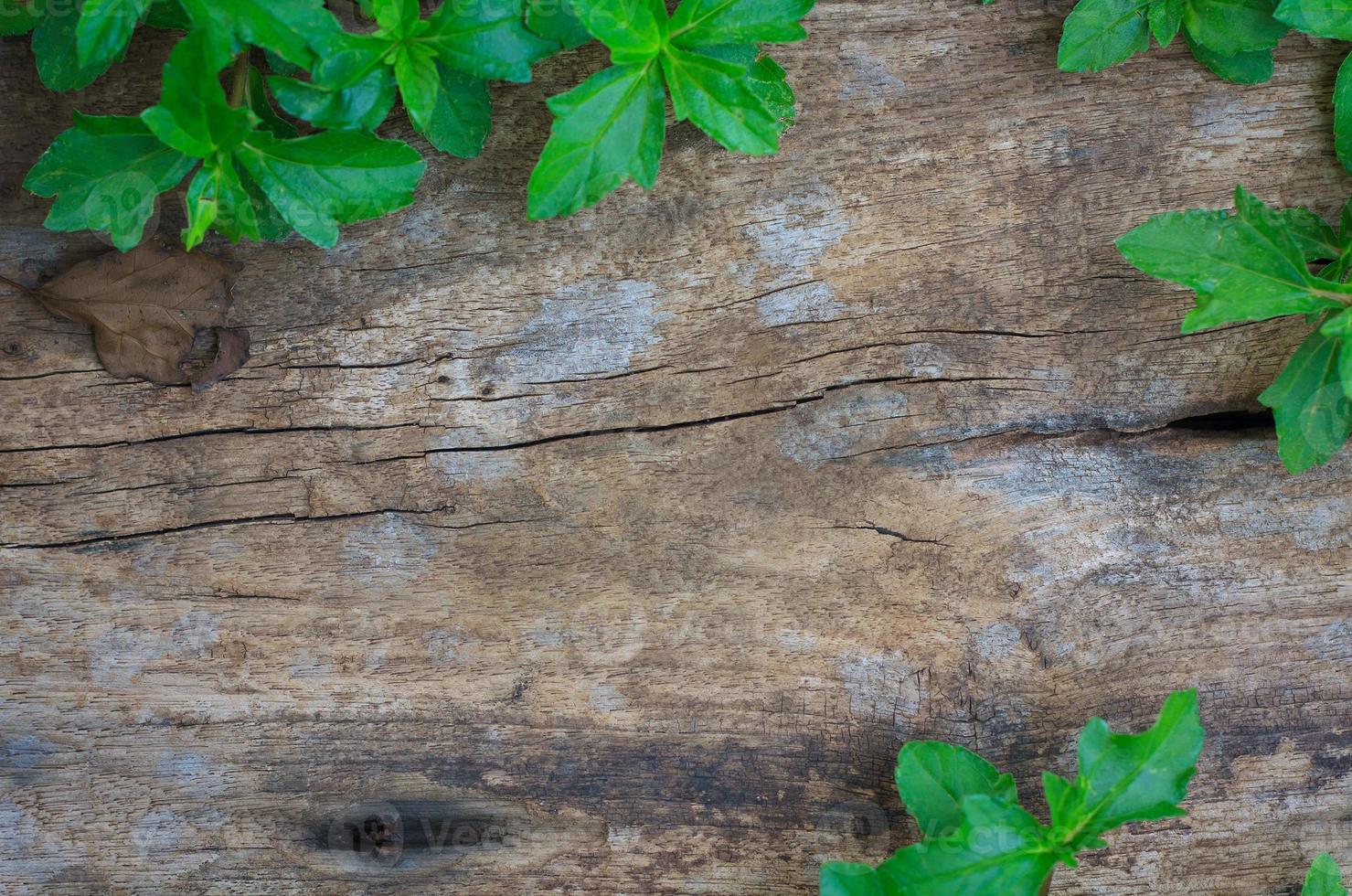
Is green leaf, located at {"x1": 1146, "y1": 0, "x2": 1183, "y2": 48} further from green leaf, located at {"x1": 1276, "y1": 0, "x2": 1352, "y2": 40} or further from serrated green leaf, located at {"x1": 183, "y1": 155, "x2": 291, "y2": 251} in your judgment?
serrated green leaf, located at {"x1": 183, "y1": 155, "x2": 291, "y2": 251}

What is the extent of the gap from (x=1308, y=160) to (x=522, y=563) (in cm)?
251

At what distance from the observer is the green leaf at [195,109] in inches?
76.3

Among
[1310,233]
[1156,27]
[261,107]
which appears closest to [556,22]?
[261,107]

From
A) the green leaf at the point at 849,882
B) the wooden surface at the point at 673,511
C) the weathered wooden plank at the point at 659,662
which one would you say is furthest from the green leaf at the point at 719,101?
the green leaf at the point at 849,882

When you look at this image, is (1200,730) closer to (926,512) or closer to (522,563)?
(926,512)

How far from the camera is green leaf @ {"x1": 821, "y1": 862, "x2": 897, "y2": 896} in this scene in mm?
2283

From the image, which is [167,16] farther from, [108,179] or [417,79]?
[417,79]

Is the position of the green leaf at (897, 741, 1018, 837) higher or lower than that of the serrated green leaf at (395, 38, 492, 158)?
lower

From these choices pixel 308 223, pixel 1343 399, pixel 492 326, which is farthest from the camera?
pixel 492 326

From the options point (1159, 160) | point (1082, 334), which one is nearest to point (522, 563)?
point (1082, 334)

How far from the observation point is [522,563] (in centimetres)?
261

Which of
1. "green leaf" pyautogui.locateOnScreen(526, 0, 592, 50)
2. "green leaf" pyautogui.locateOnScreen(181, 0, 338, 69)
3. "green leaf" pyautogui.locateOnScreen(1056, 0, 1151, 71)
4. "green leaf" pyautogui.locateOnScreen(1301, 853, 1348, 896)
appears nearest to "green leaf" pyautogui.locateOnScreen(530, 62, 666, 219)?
"green leaf" pyautogui.locateOnScreen(526, 0, 592, 50)

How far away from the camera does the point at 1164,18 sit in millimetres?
2443

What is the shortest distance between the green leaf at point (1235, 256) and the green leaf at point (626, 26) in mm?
1274
